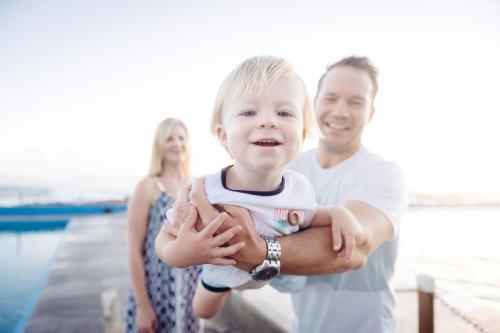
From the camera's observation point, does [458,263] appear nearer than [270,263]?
No

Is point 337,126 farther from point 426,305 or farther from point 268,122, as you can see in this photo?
point 426,305

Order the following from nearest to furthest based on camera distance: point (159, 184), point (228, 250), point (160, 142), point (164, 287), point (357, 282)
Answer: point (228, 250) → point (357, 282) → point (164, 287) → point (159, 184) → point (160, 142)

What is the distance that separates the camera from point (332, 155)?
6.61 ft

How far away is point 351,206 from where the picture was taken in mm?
→ 1584

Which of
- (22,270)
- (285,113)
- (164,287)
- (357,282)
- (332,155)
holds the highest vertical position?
(285,113)

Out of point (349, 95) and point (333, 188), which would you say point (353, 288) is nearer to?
point (333, 188)

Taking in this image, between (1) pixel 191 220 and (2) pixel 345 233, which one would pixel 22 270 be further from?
(2) pixel 345 233

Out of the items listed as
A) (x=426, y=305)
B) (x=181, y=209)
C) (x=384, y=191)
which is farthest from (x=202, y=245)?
(x=426, y=305)

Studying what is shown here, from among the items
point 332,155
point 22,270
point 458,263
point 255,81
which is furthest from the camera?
point 22,270

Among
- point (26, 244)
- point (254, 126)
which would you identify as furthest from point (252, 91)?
point (26, 244)

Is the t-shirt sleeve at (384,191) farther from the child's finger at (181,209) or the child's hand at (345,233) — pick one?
the child's finger at (181,209)

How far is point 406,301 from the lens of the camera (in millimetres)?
5133

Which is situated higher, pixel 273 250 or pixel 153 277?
pixel 273 250

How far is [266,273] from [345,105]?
3.56 ft
